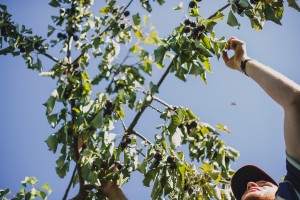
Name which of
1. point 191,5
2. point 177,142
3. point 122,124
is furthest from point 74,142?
point 191,5

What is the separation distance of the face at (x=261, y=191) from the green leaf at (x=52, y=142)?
71.9 inches

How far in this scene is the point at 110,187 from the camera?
3.37 m

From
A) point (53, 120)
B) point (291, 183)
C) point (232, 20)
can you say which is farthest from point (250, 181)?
point (53, 120)

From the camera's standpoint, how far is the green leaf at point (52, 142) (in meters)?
3.12

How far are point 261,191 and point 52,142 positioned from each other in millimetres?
1949

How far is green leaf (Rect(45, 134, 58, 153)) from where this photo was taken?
10.2 ft

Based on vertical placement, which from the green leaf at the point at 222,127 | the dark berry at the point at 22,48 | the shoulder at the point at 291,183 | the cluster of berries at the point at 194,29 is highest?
the dark berry at the point at 22,48

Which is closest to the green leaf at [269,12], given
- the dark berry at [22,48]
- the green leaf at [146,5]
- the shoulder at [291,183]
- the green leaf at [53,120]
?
the shoulder at [291,183]

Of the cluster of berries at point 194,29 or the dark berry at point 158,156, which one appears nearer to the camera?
the cluster of berries at point 194,29

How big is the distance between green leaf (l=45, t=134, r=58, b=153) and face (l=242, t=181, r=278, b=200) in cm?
183

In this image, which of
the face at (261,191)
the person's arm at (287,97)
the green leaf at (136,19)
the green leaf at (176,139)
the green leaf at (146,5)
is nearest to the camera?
the person's arm at (287,97)

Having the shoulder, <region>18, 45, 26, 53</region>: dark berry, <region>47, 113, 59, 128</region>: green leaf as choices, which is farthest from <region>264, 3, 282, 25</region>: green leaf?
<region>18, 45, 26, 53</region>: dark berry

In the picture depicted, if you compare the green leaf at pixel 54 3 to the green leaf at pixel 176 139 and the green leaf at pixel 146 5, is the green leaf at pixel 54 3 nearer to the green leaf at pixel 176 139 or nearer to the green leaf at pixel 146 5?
the green leaf at pixel 146 5

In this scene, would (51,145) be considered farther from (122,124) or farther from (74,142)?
(122,124)
